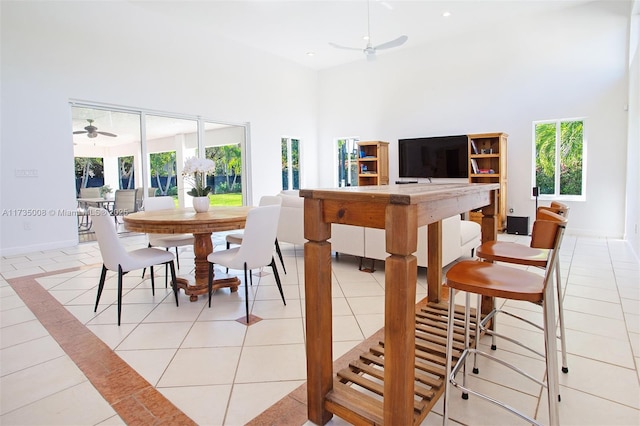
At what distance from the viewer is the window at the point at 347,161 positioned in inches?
351

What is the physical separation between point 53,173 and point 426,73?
6.84m

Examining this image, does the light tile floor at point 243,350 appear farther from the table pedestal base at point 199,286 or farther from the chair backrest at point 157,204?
the chair backrest at point 157,204

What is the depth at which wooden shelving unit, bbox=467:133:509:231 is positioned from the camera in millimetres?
6277

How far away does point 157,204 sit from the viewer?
3891 mm

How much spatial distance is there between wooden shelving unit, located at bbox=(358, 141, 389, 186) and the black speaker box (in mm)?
2686

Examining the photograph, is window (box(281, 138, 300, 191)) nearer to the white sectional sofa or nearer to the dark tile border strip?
the white sectional sofa

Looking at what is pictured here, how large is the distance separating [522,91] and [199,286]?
6.29m

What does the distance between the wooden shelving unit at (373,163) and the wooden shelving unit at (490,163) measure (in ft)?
6.19

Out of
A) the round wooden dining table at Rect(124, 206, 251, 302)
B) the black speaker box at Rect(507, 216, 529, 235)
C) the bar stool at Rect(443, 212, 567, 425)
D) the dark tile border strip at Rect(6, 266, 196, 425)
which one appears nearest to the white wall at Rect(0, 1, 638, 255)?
the black speaker box at Rect(507, 216, 529, 235)

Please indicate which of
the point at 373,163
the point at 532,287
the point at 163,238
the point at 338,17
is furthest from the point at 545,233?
the point at 373,163

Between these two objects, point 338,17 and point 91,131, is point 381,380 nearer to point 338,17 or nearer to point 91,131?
point 91,131

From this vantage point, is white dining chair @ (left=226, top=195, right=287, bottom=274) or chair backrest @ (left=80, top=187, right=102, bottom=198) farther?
chair backrest @ (left=80, top=187, right=102, bottom=198)

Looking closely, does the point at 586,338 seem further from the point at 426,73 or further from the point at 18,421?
the point at 426,73

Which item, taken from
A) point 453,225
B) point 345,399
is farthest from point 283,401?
point 453,225
